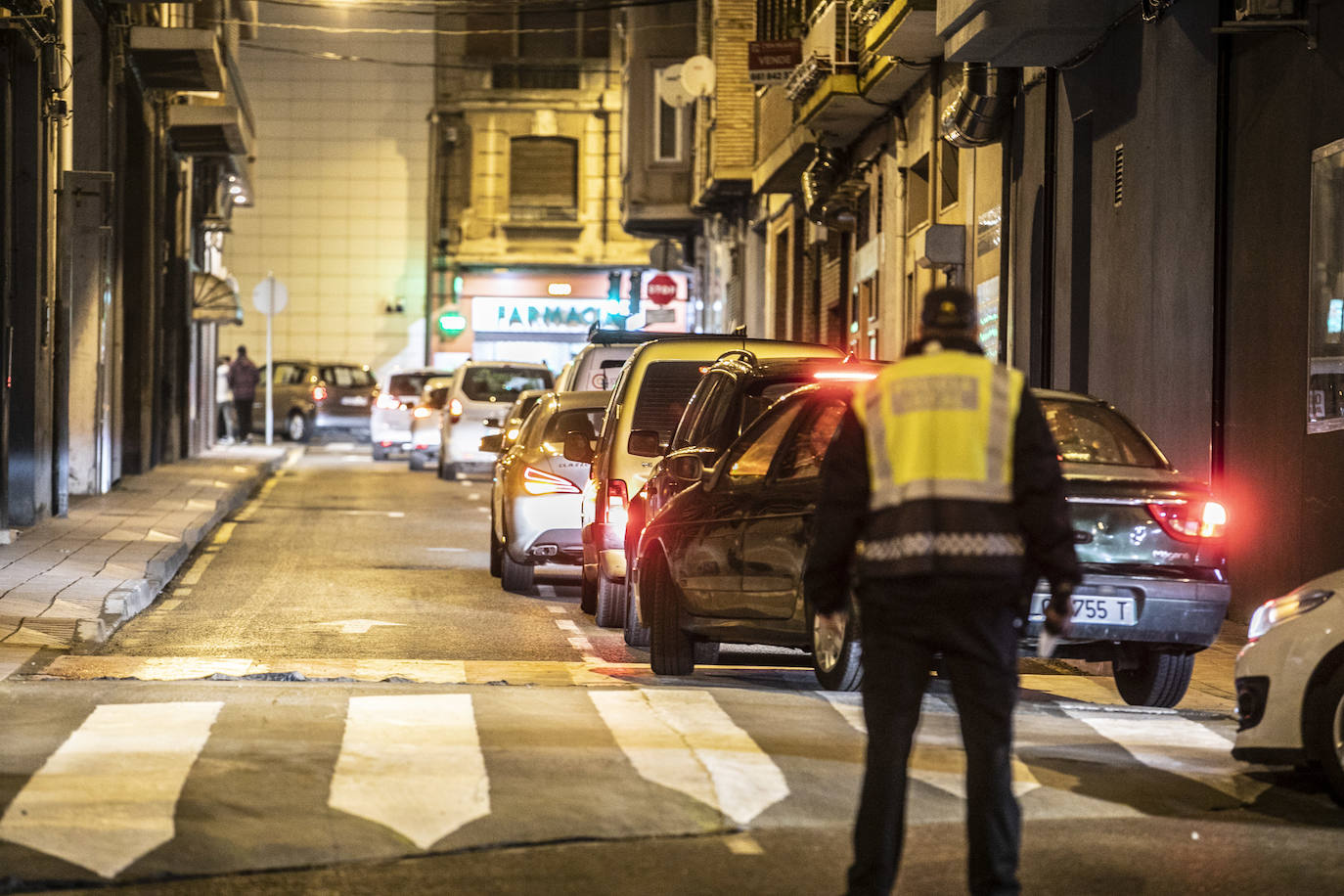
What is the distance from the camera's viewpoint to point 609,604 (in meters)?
13.3

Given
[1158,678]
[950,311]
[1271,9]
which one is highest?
[1271,9]

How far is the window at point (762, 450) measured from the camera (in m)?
9.56

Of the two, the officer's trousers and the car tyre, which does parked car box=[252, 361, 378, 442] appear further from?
the officer's trousers

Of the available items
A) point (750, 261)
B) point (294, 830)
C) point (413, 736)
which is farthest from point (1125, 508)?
point (750, 261)

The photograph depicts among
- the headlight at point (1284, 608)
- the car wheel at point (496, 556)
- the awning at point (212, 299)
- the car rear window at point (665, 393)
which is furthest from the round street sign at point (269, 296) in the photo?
the headlight at point (1284, 608)

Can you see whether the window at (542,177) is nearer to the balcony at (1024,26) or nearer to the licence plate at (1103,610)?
the balcony at (1024,26)

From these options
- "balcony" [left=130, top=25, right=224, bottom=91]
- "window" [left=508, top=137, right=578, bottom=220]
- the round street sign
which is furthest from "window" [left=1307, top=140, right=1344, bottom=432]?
"window" [left=508, top=137, right=578, bottom=220]

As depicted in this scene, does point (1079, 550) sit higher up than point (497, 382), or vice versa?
point (497, 382)

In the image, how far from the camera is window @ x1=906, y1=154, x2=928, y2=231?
79.7 feet

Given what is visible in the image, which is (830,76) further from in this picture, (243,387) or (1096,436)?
(243,387)

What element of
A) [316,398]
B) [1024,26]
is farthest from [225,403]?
[1024,26]

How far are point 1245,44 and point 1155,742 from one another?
6.89 m

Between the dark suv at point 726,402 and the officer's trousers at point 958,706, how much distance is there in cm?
433

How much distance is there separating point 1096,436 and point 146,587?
7.57m
